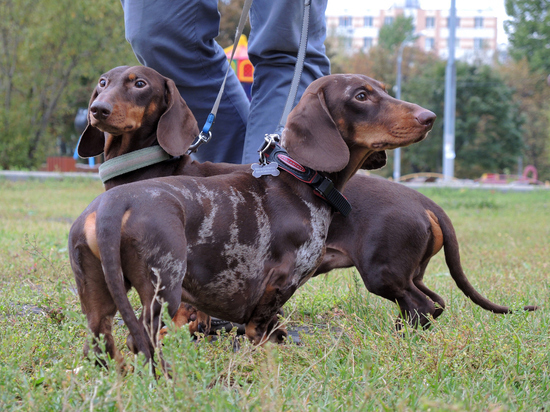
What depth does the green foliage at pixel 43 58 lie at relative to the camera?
18.8 metres

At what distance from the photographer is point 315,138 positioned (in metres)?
2.46

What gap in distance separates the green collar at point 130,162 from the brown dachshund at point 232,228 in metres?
0.21

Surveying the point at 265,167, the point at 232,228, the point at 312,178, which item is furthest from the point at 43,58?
the point at 232,228

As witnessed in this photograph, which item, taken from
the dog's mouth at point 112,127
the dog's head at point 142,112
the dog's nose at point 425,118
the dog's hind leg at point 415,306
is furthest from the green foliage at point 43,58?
the dog's nose at point 425,118

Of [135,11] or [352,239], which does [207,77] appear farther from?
[352,239]

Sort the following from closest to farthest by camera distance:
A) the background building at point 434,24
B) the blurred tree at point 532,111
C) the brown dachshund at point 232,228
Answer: the brown dachshund at point 232,228
the blurred tree at point 532,111
the background building at point 434,24

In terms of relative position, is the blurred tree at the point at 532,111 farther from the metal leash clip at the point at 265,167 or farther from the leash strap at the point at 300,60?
the metal leash clip at the point at 265,167

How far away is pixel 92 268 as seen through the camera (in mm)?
1914

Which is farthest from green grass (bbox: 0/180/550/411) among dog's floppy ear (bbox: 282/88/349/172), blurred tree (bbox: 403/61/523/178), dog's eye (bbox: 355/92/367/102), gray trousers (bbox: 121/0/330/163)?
blurred tree (bbox: 403/61/523/178)

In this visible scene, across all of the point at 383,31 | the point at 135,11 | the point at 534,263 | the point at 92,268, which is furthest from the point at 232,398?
the point at 383,31

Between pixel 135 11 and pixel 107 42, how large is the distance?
61.6 feet

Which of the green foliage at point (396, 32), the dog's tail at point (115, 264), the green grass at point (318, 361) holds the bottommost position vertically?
the green grass at point (318, 361)

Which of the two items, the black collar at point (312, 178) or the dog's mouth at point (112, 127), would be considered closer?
the black collar at point (312, 178)

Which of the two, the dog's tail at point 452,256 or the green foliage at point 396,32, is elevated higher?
the green foliage at point 396,32
